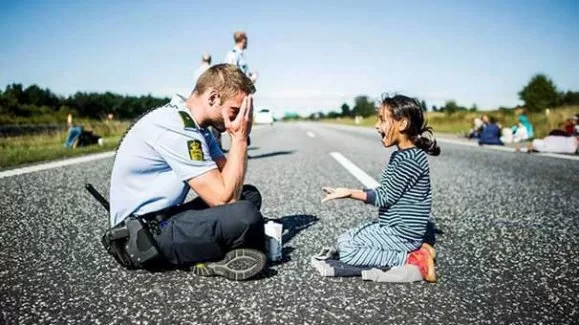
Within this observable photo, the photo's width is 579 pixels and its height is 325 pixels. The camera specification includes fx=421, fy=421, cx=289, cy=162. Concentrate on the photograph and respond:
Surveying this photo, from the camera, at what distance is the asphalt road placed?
1962 millimetres

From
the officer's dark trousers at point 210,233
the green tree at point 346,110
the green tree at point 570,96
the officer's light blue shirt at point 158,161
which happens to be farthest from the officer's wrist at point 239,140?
the green tree at point 346,110

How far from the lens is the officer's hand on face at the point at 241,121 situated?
2.46 m

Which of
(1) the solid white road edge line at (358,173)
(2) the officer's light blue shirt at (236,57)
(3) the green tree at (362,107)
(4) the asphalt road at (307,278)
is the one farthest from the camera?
(3) the green tree at (362,107)

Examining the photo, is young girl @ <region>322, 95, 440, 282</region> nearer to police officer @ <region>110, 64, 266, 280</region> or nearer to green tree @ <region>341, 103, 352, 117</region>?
police officer @ <region>110, 64, 266, 280</region>

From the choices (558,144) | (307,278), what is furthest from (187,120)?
(558,144)

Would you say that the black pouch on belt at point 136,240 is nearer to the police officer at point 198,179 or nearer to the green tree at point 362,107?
the police officer at point 198,179

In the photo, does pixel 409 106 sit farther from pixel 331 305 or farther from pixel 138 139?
pixel 138 139

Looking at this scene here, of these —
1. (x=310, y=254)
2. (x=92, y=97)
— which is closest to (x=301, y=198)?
(x=310, y=254)

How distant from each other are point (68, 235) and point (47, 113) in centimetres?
7570

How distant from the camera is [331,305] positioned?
2.06 m

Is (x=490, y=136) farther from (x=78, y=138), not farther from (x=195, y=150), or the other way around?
(x=195, y=150)

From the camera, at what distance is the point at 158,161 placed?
95.2 inches

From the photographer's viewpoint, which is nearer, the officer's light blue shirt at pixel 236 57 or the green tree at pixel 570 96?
the officer's light blue shirt at pixel 236 57

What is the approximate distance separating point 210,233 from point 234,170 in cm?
38
